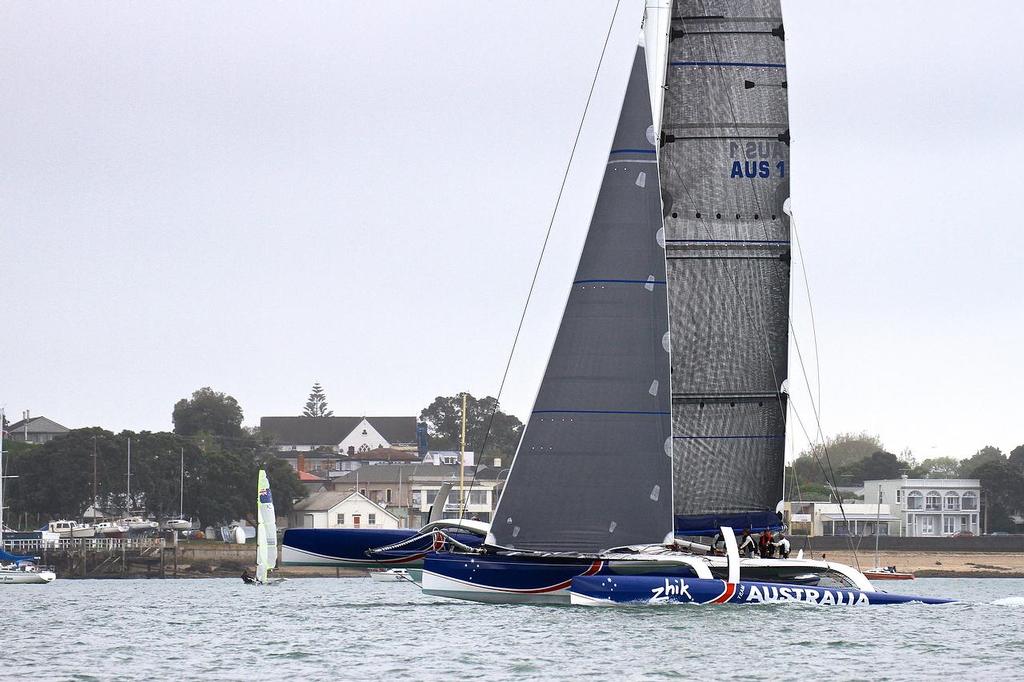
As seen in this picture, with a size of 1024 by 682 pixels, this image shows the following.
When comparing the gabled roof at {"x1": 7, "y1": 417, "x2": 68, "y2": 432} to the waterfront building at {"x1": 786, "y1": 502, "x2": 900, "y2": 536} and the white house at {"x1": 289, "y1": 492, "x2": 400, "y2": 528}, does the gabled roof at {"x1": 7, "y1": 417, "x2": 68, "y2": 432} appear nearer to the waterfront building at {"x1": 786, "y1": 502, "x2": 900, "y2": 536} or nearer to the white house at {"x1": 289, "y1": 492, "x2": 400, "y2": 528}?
the white house at {"x1": 289, "y1": 492, "x2": 400, "y2": 528}

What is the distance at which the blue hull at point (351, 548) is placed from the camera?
34.4 meters

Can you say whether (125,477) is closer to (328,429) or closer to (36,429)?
(36,429)

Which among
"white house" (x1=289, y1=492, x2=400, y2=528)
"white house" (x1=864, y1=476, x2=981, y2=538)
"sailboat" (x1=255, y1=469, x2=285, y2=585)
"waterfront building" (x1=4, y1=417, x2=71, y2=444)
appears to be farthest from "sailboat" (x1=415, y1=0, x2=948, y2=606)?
"waterfront building" (x1=4, y1=417, x2=71, y2=444)

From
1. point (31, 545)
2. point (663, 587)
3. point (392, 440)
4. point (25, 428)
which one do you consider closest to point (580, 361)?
point (663, 587)

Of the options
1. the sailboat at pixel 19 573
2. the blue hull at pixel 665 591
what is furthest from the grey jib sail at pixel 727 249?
the sailboat at pixel 19 573

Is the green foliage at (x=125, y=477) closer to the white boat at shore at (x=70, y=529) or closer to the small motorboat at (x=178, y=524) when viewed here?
the small motorboat at (x=178, y=524)

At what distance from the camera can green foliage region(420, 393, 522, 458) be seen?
142500 millimetres

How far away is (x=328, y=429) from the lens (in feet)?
594

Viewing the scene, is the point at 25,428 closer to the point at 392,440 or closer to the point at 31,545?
the point at 392,440

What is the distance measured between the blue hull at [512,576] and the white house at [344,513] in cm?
7630

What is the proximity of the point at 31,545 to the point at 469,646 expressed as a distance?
70189 millimetres

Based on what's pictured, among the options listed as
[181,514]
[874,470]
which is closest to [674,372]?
[181,514]

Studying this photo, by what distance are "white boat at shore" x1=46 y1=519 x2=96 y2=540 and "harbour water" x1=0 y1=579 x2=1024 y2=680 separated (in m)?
61.9

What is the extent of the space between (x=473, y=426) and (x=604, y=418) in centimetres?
12604
